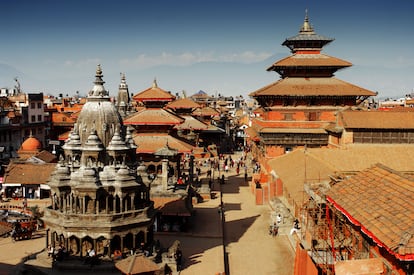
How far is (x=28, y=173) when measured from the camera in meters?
35.9

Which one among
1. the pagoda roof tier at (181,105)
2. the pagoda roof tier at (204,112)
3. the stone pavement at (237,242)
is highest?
the pagoda roof tier at (181,105)

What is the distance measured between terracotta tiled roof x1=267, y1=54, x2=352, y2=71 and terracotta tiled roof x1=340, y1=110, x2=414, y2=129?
8.02m

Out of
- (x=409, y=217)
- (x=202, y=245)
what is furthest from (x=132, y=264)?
(x=409, y=217)

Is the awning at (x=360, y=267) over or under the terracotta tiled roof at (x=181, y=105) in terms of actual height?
under

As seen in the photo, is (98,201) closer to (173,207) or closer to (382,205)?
(173,207)

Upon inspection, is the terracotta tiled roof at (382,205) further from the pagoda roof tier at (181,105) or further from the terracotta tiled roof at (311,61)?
the pagoda roof tier at (181,105)

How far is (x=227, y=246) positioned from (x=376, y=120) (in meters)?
14.8

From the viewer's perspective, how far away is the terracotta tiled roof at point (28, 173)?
1390 inches

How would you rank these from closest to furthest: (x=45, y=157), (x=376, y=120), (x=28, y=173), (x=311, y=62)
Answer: (x=376, y=120)
(x=28, y=173)
(x=311, y=62)
(x=45, y=157)

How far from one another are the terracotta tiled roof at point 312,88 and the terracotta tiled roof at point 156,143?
8.38m

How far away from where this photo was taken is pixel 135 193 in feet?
66.1

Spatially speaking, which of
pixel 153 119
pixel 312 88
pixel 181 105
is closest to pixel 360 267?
pixel 153 119

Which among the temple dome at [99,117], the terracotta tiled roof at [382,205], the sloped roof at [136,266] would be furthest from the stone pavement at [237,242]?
the terracotta tiled roof at [382,205]

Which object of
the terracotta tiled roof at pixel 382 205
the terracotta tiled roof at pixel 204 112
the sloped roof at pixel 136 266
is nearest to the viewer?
the terracotta tiled roof at pixel 382 205
